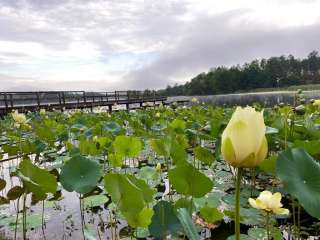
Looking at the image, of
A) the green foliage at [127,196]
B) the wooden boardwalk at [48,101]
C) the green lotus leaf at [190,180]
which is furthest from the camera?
the wooden boardwalk at [48,101]

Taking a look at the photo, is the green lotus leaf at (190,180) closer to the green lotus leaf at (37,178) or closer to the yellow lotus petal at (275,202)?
the yellow lotus petal at (275,202)

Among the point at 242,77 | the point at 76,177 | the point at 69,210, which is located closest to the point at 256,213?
the point at 76,177

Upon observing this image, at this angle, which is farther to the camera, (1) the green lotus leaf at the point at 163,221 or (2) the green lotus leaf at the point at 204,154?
(2) the green lotus leaf at the point at 204,154

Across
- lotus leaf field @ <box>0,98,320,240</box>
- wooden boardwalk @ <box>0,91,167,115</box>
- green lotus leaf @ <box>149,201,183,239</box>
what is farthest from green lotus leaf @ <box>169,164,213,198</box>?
wooden boardwalk @ <box>0,91,167,115</box>

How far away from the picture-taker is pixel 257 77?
2707 inches

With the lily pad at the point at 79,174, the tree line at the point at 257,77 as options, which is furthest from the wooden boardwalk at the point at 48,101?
the tree line at the point at 257,77

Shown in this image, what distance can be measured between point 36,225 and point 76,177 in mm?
925

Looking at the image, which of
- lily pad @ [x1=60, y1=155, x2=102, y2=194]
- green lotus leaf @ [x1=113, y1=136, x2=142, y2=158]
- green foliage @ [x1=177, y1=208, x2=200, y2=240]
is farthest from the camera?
green lotus leaf @ [x1=113, y1=136, x2=142, y2=158]

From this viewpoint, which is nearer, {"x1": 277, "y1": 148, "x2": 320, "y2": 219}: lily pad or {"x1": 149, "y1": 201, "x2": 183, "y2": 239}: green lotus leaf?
{"x1": 277, "y1": 148, "x2": 320, "y2": 219}: lily pad

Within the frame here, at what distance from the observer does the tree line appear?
69.2 meters

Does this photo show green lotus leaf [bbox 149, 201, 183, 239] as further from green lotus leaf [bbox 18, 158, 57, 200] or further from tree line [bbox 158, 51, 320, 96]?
tree line [bbox 158, 51, 320, 96]

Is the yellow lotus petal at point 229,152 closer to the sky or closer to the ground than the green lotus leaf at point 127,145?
closer to the sky

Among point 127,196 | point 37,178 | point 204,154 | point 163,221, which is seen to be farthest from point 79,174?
point 204,154

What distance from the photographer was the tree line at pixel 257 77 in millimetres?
69250
